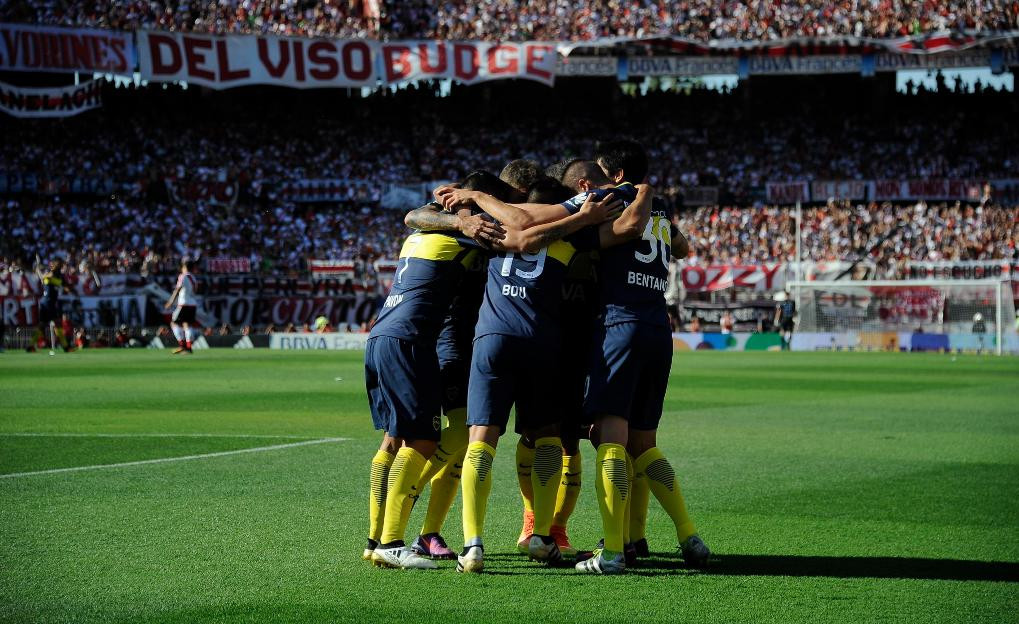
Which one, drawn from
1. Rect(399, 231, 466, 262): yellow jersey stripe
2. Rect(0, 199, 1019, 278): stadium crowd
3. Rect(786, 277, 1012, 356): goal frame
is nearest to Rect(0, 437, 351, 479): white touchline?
Rect(399, 231, 466, 262): yellow jersey stripe

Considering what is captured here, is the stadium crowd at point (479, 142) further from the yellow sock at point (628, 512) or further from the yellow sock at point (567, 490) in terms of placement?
the yellow sock at point (628, 512)

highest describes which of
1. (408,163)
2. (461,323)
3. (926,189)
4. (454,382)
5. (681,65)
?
(681,65)

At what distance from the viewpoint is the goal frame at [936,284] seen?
36.7 m

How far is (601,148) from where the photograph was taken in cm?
703

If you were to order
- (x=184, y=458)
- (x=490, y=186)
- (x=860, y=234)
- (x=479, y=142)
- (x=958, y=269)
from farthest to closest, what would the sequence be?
1. (x=479, y=142)
2. (x=860, y=234)
3. (x=958, y=269)
4. (x=184, y=458)
5. (x=490, y=186)

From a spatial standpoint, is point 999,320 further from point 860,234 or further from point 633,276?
point 633,276

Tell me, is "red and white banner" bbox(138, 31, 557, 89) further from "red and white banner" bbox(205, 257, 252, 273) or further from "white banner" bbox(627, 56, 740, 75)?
"red and white banner" bbox(205, 257, 252, 273)

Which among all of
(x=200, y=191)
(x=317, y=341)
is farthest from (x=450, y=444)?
(x=200, y=191)

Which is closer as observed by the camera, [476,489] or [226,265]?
[476,489]

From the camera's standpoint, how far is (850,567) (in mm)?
6555

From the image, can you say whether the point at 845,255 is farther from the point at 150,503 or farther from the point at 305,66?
the point at 150,503

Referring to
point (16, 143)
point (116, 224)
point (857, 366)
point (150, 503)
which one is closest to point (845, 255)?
point (857, 366)

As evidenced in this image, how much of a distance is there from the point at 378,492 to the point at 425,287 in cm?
117

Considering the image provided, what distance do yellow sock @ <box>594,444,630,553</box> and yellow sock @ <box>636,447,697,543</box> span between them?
377 mm
